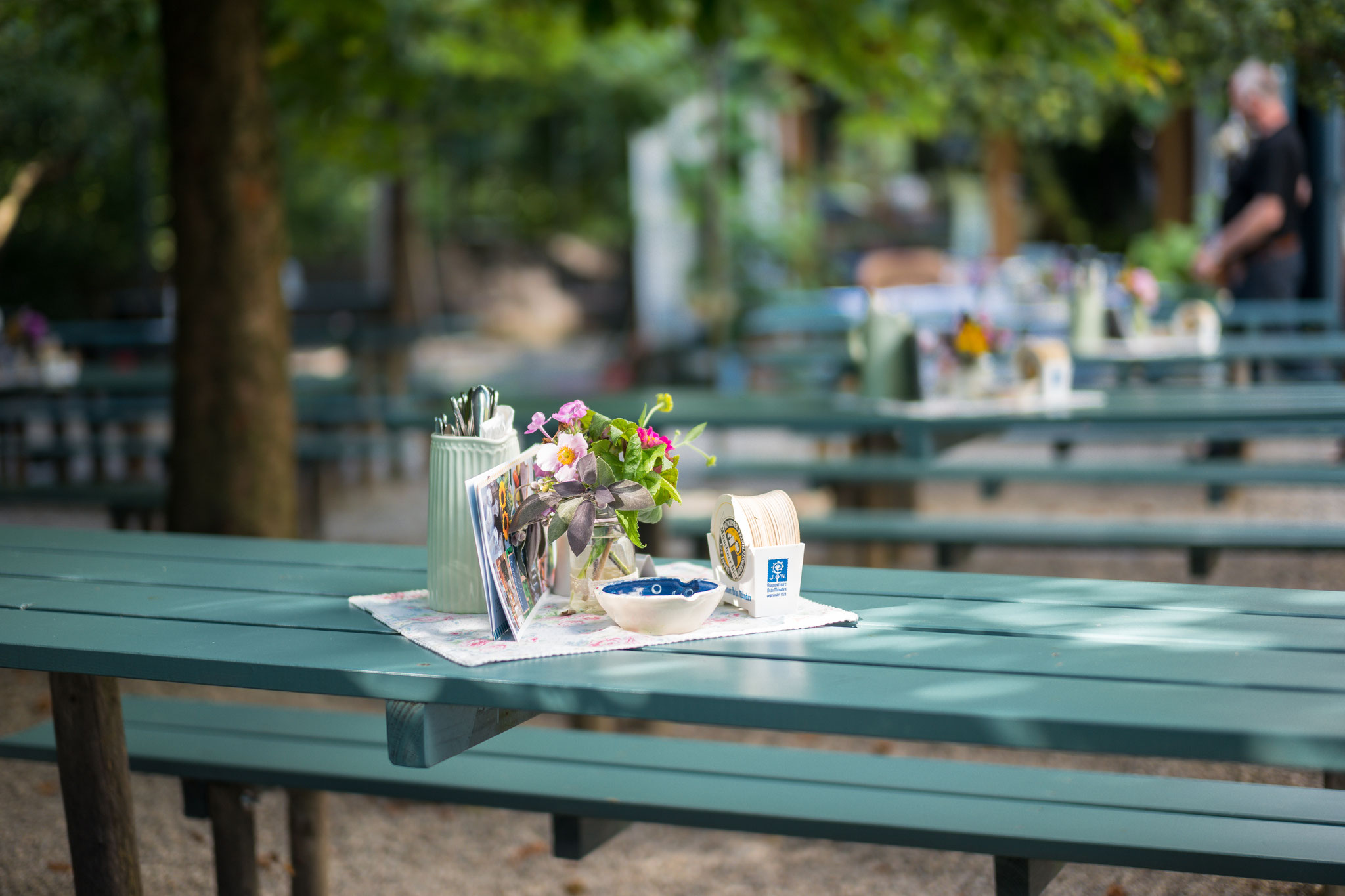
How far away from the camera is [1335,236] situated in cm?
632

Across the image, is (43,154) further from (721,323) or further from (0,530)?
(0,530)

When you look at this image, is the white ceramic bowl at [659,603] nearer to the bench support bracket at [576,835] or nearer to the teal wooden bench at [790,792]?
the teal wooden bench at [790,792]

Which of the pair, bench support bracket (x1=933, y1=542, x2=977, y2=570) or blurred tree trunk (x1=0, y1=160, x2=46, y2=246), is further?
blurred tree trunk (x1=0, y1=160, x2=46, y2=246)

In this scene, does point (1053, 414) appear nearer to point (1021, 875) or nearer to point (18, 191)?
point (1021, 875)

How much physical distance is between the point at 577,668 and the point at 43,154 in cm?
853

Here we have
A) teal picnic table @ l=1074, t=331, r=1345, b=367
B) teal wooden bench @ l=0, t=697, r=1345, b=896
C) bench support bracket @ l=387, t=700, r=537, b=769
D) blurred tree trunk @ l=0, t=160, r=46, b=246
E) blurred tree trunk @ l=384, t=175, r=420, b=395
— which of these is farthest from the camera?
blurred tree trunk @ l=384, t=175, r=420, b=395

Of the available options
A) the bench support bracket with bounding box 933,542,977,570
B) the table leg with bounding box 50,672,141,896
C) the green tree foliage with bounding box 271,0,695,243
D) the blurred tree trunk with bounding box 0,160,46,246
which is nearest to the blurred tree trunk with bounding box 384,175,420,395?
the green tree foliage with bounding box 271,0,695,243

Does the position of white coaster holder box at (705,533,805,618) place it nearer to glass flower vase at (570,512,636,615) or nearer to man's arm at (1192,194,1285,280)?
glass flower vase at (570,512,636,615)


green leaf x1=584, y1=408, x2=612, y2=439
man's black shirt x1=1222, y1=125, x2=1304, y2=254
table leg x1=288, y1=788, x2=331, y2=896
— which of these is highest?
man's black shirt x1=1222, y1=125, x2=1304, y2=254

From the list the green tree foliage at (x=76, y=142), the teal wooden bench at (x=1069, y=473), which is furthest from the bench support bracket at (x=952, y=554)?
the green tree foliage at (x=76, y=142)

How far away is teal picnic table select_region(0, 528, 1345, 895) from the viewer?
4.48 ft

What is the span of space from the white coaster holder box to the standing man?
4.09m

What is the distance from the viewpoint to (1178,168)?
37.7 ft

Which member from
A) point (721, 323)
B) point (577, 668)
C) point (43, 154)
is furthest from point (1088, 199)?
point (577, 668)
